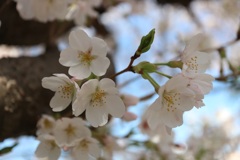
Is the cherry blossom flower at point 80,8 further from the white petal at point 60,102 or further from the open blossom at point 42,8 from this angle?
the white petal at point 60,102

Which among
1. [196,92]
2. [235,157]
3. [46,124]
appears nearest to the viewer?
[196,92]

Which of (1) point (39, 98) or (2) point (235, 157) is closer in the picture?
(1) point (39, 98)

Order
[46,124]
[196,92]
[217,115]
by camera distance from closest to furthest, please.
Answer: [196,92] < [46,124] < [217,115]

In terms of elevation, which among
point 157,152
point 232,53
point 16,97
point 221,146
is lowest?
point 16,97

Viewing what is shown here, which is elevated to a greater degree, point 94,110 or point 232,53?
point 232,53

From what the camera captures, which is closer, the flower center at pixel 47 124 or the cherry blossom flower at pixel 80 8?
the flower center at pixel 47 124

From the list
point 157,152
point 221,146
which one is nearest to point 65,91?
point 157,152

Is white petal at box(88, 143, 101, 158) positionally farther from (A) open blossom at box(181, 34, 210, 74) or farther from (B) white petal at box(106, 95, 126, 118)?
(A) open blossom at box(181, 34, 210, 74)

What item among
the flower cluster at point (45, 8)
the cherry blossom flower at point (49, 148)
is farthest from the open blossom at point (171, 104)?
the flower cluster at point (45, 8)

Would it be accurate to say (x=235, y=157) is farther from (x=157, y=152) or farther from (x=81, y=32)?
(x=81, y=32)
